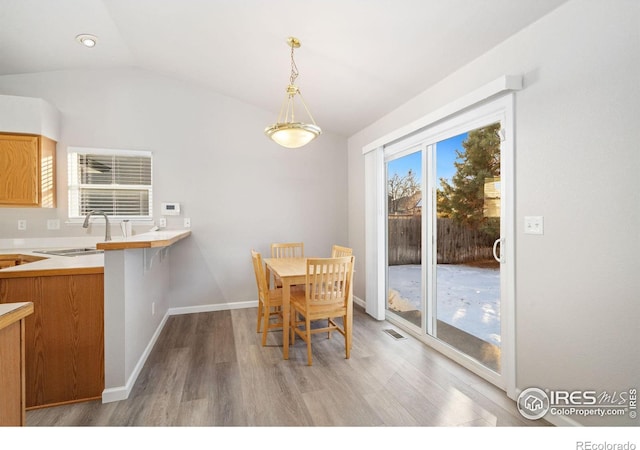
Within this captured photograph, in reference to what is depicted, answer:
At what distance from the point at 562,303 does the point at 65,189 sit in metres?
4.84

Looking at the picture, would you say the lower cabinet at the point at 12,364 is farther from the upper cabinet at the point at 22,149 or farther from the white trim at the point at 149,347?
the upper cabinet at the point at 22,149

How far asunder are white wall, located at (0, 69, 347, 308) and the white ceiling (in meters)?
0.27

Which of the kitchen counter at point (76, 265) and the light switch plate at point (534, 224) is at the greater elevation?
the light switch plate at point (534, 224)

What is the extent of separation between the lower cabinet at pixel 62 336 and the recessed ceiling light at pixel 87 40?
2519 mm

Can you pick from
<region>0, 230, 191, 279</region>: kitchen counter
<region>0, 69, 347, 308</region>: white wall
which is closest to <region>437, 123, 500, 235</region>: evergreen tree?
<region>0, 69, 347, 308</region>: white wall

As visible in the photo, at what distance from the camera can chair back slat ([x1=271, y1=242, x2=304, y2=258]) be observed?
4.00 m

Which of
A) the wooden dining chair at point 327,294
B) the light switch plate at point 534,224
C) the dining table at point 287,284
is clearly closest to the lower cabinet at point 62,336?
the dining table at point 287,284

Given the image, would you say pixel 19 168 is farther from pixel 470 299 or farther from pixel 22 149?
pixel 470 299

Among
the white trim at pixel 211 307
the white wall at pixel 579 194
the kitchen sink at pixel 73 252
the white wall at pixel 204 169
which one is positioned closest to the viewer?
the white wall at pixel 579 194

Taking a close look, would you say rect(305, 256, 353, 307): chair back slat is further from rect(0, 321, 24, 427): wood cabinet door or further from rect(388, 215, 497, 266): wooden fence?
rect(0, 321, 24, 427): wood cabinet door

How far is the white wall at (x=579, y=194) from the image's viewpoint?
58.5 inches

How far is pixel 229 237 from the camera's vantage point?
412 centimetres

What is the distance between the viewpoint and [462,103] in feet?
7.69

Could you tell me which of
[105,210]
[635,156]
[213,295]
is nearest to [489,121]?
[635,156]
